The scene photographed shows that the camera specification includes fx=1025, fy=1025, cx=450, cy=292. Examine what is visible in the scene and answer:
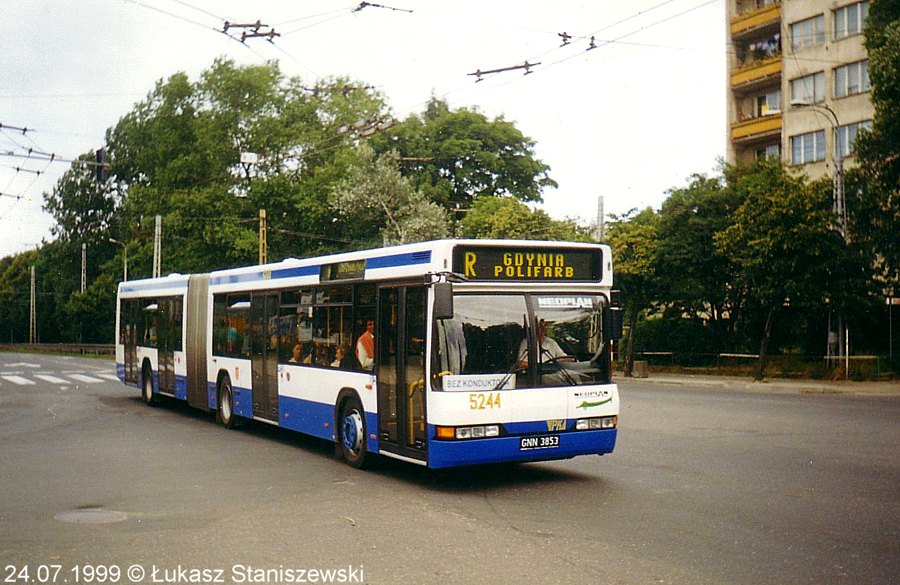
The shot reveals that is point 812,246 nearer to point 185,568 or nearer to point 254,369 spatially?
point 254,369

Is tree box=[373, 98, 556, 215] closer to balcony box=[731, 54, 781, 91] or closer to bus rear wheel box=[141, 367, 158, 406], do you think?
balcony box=[731, 54, 781, 91]

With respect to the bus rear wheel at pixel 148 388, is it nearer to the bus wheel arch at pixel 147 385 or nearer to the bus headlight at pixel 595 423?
the bus wheel arch at pixel 147 385

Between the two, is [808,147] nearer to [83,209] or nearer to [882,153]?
[882,153]

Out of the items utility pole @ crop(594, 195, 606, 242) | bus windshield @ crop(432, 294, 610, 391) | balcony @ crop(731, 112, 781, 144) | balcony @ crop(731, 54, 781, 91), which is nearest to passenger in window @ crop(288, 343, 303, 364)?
bus windshield @ crop(432, 294, 610, 391)

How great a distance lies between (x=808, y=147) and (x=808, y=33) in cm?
530

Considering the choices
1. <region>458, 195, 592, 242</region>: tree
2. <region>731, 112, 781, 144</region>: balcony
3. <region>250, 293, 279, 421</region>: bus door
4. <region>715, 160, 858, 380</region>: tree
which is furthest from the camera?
<region>731, 112, 781, 144</region>: balcony

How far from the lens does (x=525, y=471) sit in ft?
40.2

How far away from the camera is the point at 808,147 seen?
48469 mm

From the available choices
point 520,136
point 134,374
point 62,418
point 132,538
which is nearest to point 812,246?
point 134,374

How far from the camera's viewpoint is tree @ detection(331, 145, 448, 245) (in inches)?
1939

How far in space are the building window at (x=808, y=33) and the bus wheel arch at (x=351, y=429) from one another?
41.0 meters

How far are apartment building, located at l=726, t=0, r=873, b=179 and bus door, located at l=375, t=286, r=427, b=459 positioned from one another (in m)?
35.0

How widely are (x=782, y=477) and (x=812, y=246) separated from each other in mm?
20955

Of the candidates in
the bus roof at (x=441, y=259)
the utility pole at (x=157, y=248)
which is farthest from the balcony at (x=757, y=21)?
the bus roof at (x=441, y=259)
